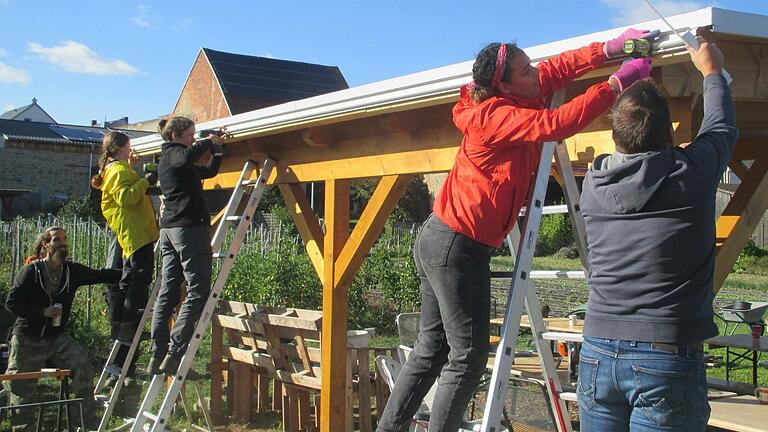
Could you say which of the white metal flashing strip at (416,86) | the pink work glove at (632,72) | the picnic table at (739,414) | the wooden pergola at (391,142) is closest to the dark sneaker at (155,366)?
the wooden pergola at (391,142)

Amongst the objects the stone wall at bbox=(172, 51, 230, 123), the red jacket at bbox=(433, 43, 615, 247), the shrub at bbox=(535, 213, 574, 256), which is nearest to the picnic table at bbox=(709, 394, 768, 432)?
the red jacket at bbox=(433, 43, 615, 247)

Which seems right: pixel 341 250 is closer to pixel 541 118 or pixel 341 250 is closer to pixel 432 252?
pixel 432 252

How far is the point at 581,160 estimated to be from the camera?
409 cm

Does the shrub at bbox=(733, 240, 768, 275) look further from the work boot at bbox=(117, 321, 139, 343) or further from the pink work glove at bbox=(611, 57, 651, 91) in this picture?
the pink work glove at bbox=(611, 57, 651, 91)

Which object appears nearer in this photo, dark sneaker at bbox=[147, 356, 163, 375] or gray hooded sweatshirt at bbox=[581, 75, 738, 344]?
gray hooded sweatshirt at bbox=[581, 75, 738, 344]

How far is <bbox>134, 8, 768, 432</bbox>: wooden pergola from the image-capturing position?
3506 millimetres

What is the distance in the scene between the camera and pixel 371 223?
5387 millimetres

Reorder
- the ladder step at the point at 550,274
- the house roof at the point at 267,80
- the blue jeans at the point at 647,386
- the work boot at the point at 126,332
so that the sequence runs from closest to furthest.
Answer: the blue jeans at the point at 647,386
the ladder step at the point at 550,274
the work boot at the point at 126,332
the house roof at the point at 267,80

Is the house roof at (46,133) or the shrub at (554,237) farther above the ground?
the house roof at (46,133)

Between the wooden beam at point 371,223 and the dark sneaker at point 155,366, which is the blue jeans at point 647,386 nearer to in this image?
the wooden beam at point 371,223

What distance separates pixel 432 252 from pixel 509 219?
35 cm

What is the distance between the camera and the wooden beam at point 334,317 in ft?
19.2

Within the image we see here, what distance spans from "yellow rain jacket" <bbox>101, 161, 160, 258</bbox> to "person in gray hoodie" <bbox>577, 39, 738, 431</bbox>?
4.49 m

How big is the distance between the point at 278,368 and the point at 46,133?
115 ft
